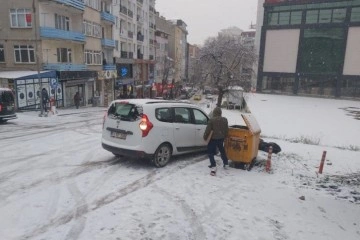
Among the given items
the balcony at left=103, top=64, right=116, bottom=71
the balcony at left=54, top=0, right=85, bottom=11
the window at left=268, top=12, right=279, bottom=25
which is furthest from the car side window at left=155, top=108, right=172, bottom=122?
the window at left=268, top=12, right=279, bottom=25

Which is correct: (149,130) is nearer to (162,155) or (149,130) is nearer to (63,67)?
(162,155)

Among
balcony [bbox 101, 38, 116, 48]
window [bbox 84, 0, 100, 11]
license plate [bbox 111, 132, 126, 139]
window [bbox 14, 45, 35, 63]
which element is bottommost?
license plate [bbox 111, 132, 126, 139]

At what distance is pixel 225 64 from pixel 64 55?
16.6m

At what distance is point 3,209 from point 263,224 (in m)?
4.42

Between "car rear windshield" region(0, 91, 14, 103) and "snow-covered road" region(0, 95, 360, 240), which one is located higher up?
"car rear windshield" region(0, 91, 14, 103)

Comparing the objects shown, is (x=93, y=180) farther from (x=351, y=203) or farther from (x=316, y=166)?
(x=316, y=166)

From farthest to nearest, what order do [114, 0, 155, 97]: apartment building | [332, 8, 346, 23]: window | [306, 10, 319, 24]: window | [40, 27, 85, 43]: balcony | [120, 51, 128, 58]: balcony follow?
[306, 10, 319, 24]: window
[332, 8, 346, 23]: window
[120, 51, 128, 58]: balcony
[114, 0, 155, 97]: apartment building
[40, 27, 85, 43]: balcony

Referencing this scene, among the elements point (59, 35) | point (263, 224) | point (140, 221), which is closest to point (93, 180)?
point (140, 221)

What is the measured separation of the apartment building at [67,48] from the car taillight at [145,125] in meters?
14.9

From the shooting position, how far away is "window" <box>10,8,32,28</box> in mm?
25781

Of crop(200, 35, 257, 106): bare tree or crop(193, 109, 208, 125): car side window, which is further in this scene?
crop(200, 35, 257, 106): bare tree

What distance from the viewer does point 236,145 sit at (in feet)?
27.6

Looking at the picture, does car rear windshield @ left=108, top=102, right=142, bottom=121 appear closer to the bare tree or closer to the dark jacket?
the dark jacket

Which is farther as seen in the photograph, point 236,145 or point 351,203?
point 236,145
